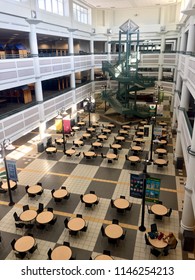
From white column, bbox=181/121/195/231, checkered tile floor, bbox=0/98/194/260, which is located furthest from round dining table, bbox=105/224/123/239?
white column, bbox=181/121/195/231

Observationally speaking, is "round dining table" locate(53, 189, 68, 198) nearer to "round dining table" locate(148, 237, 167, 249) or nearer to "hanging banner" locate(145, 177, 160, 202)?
"hanging banner" locate(145, 177, 160, 202)

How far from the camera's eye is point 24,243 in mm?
10836

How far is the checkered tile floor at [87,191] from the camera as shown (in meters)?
11.2

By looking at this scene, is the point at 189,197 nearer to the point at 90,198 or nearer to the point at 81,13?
the point at 90,198

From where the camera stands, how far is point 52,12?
21.1 metres

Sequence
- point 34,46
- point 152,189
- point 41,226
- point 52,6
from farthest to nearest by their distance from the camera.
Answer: point 52,6 → point 34,46 → point 41,226 → point 152,189

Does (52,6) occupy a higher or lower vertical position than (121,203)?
higher

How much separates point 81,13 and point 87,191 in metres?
23.9

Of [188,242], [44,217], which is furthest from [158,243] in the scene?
[44,217]

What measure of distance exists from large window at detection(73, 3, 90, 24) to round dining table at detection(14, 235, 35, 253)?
24890 millimetres

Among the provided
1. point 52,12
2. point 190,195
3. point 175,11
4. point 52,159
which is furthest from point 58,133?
point 175,11

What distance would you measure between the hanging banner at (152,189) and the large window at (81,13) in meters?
23.6

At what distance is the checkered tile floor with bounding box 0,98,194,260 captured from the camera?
36.8 feet

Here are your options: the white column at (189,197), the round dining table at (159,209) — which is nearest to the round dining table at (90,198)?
the round dining table at (159,209)
